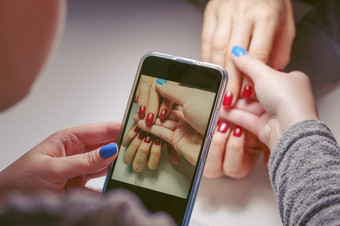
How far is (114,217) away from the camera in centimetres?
14

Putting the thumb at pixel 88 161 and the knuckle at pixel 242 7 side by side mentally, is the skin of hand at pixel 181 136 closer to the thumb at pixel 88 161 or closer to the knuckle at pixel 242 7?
the thumb at pixel 88 161

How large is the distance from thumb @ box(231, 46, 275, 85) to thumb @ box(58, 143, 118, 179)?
0.50 feet

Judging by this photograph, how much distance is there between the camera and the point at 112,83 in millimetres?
422

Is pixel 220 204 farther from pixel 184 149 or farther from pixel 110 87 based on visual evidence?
pixel 110 87

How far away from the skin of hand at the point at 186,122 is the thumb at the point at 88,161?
0.04 metres

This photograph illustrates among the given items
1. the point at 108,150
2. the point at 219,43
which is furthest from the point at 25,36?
the point at 219,43

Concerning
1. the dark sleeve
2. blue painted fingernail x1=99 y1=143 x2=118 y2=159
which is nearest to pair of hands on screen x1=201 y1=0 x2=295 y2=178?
blue painted fingernail x1=99 y1=143 x2=118 y2=159

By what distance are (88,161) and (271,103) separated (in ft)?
0.57

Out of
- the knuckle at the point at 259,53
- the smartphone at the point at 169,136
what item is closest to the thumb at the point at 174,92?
the smartphone at the point at 169,136

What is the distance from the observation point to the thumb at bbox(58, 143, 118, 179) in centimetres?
27

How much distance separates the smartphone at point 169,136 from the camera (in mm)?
279

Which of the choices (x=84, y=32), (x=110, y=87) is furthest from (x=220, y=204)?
(x=84, y=32)

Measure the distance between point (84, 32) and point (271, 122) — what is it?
0.96 ft

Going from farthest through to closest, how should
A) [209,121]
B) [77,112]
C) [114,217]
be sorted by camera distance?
[77,112]
[209,121]
[114,217]
